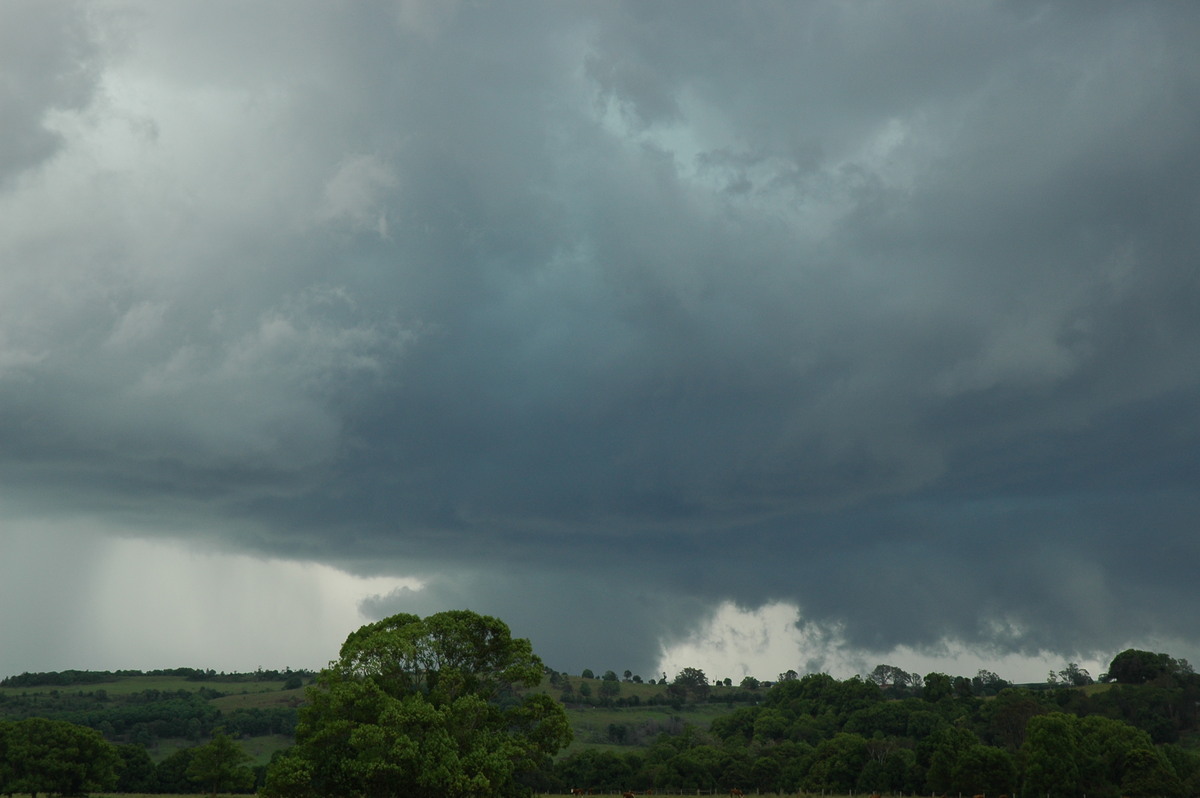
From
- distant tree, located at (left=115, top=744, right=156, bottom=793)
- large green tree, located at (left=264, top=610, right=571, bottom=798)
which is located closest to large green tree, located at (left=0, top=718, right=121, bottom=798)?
distant tree, located at (left=115, top=744, right=156, bottom=793)

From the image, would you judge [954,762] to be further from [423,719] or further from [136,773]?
[136,773]

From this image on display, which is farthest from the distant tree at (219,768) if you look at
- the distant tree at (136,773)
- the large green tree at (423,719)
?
the large green tree at (423,719)

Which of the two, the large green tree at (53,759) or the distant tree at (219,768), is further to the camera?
the distant tree at (219,768)

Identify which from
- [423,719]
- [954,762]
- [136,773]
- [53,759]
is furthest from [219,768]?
[954,762]

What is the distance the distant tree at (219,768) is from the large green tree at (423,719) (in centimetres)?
8484

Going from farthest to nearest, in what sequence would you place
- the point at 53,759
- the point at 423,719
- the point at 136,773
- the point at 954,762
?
the point at 136,773 → the point at 954,762 → the point at 53,759 → the point at 423,719

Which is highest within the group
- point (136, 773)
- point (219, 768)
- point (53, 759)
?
point (53, 759)

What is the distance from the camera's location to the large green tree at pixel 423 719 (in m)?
70.8

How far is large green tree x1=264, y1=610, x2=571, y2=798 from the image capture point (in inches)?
2788

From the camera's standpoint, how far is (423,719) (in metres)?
71.6

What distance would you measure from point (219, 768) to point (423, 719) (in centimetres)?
9562

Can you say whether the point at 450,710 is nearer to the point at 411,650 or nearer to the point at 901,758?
the point at 411,650

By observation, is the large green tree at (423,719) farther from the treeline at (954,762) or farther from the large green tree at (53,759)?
Answer: the treeline at (954,762)

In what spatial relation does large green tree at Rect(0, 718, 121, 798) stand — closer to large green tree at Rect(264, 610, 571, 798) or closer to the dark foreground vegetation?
the dark foreground vegetation
